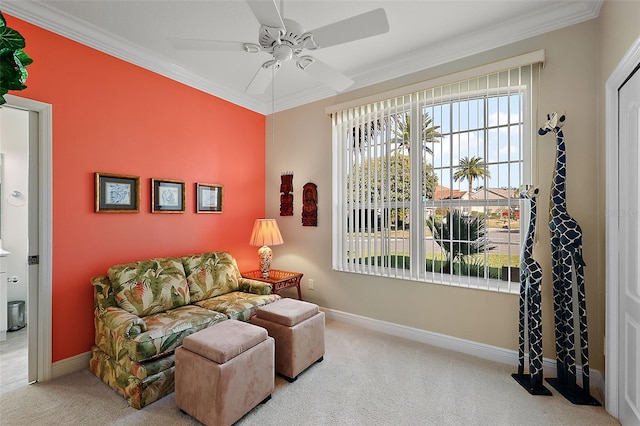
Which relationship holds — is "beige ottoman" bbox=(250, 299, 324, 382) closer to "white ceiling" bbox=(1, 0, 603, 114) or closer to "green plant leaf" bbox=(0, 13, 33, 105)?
"green plant leaf" bbox=(0, 13, 33, 105)

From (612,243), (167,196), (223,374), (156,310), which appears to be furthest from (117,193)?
(612,243)

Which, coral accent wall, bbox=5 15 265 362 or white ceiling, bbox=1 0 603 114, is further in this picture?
coral accent wall, bbox=5 15 265 362

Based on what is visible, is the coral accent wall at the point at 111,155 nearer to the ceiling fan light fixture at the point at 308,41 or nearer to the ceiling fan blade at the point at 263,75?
the ceiling fan blade at the point at 263,75

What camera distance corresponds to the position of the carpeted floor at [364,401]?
75.3 inches

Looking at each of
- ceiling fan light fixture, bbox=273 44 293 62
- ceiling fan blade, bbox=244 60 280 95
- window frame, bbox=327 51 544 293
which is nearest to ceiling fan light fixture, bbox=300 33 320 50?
ceiling fan light fixture, bbox=273 44 293 62

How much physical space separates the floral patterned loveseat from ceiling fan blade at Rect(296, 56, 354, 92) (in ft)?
6.78

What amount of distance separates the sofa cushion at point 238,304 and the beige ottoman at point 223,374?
0.59m

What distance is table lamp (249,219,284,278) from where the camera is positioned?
3.57m

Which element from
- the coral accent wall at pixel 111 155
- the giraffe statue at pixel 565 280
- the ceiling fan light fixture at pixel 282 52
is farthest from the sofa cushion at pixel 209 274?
the giraffe statue at pixel 565 280

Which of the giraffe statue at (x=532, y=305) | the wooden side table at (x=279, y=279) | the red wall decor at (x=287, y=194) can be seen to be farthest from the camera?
the red wall decor at (x=287, y=194)

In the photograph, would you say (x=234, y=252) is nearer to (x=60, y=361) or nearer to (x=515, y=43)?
(x=60, y=361)

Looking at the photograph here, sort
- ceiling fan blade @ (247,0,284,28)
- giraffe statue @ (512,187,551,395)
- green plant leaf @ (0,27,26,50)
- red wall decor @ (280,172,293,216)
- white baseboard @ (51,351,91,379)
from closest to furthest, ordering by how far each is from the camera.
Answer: green plant leaf @ (0,27,26,50), ceiling fan blade @ (247,0,284,28), giraffe statue @ (512,187,551,395), white baseboard @ (51,351,91,379), red wall decor @ (280,172,293,216)

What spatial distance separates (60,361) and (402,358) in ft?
9.33

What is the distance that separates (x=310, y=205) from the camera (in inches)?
151
